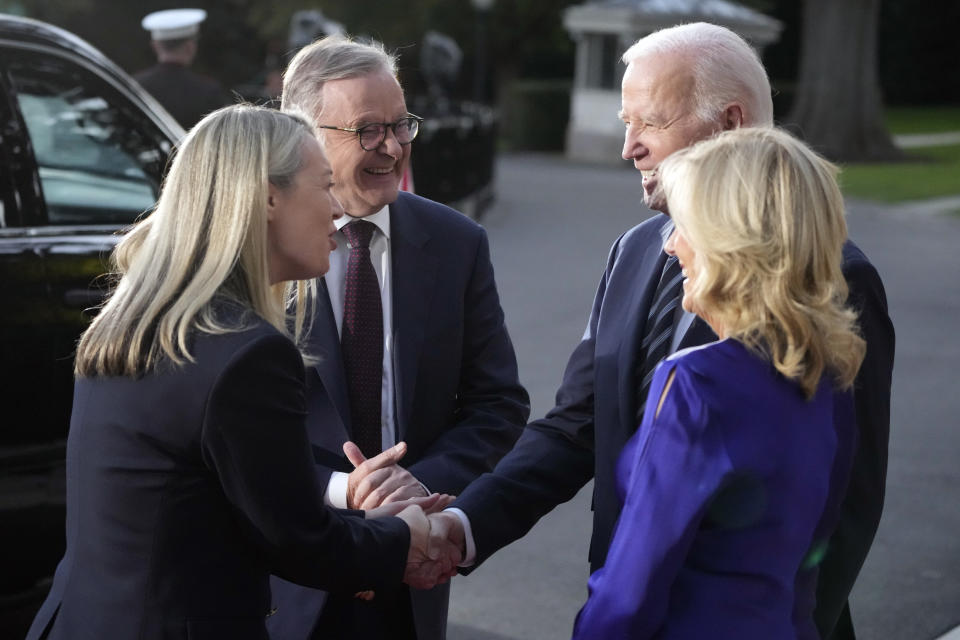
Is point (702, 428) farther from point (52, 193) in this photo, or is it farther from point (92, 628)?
point (52, 193)

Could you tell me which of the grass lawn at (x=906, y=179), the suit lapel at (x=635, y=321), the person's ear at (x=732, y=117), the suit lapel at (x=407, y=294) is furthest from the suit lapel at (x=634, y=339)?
the grass lawn at (x=906, y=179)

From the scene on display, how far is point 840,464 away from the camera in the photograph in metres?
2.52

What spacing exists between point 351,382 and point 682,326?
0.84 m

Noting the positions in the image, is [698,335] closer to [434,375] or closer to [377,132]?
[434,375]

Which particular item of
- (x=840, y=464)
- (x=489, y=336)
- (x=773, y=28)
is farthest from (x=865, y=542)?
(x=773, y=28)

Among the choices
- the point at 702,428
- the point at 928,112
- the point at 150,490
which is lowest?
the point at 928,112

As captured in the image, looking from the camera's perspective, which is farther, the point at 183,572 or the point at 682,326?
the point at 682,326

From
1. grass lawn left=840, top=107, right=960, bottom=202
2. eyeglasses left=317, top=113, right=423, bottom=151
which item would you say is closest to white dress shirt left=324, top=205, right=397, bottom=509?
eyeglasses left=317, top=113, right=423, bottom=151

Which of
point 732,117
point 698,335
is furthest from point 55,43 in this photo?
Result: point 698,335

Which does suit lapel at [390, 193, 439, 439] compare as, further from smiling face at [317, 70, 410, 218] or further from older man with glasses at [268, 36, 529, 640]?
smiling face at [317, 70, 410, 218]

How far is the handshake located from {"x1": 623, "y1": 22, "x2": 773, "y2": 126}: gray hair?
40.4 inches

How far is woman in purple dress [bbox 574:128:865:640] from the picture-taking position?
2262mm

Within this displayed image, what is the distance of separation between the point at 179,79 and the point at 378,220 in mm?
7893

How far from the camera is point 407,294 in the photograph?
3.34 m
